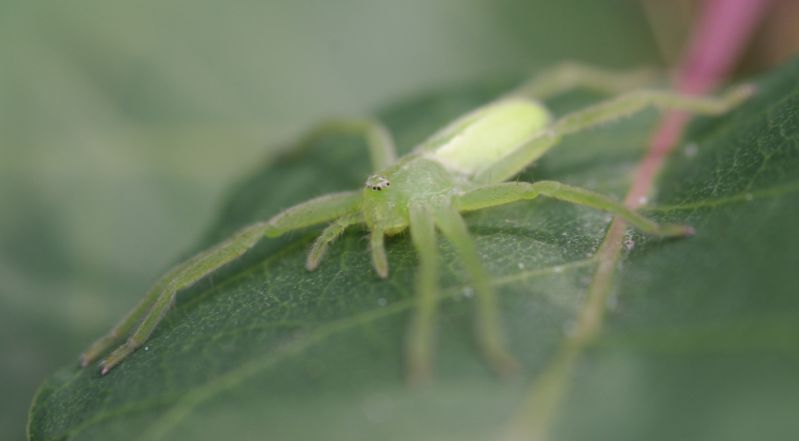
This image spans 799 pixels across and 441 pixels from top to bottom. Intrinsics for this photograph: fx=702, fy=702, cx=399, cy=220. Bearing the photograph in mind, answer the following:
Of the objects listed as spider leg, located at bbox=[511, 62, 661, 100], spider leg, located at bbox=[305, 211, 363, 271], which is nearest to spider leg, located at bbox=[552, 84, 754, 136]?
spider leg, located at bbox=[511, 62, 661, 100]

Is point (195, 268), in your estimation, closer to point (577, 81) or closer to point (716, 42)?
point (577, 81)

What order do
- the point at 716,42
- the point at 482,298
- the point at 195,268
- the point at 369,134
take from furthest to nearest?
1. the point at 716,42
2. the point at 369,134
3. the point at 195,268
4. the point at 482,298

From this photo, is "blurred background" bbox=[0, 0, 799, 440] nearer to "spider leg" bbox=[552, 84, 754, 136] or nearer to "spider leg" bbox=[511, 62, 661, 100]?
"spider leg" bbox=[511, 62, 661, 100]

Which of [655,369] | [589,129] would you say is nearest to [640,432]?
[655,369]

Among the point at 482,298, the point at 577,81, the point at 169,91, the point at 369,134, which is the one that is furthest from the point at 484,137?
the point at 169,91

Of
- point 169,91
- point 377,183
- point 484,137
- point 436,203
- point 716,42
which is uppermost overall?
point 169,91

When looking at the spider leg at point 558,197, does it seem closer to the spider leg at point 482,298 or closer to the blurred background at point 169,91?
the spider leg at point 482,298
